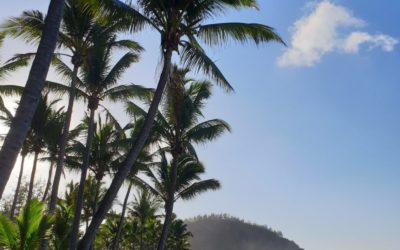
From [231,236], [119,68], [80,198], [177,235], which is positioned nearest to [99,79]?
[119,68]

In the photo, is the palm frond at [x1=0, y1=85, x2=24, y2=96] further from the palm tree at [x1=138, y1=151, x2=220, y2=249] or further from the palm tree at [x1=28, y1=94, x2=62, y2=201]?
the palm tree at [x1=138, y1=151, x2=220, y2=249]

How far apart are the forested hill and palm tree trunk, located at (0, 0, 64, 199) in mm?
178451

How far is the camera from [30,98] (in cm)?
732

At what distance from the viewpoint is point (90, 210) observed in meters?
32.3

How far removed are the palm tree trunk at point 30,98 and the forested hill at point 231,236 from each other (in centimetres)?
17845

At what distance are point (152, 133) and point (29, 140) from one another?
6113 millimetres

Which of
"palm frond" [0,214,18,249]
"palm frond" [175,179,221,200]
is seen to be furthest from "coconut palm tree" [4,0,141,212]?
"palm frond" [175,179,221,200]

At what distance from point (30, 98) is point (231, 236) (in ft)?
606

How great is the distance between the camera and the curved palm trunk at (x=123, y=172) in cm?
1042

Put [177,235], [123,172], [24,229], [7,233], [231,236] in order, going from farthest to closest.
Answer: [231,236], [177,235], [24,229], [7,233], [123,172]

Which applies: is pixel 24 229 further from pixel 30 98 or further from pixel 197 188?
pixel 197 188

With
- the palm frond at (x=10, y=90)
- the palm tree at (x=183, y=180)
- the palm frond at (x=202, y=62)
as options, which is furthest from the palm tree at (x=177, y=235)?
the palm frond at (x=202, y=62)

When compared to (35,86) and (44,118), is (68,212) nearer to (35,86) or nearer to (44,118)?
(44,118)

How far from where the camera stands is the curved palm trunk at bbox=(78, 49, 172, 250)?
34.2ft
